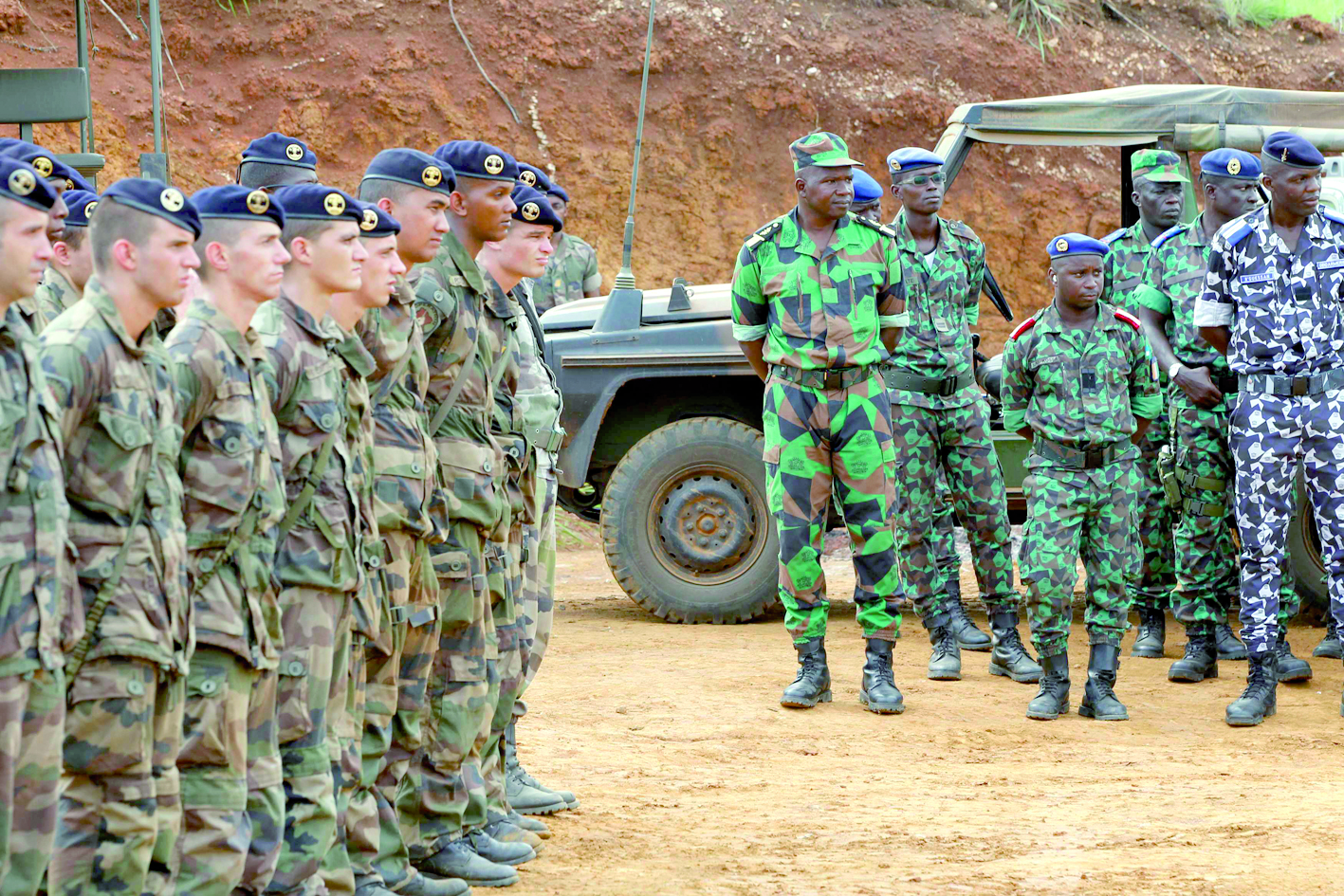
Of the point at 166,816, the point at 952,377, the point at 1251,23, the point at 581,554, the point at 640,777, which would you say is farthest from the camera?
the point at 1251,23

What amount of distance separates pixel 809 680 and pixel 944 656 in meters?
0.91

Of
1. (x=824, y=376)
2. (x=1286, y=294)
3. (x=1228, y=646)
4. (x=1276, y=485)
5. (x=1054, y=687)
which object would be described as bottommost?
(x=1228, y=646)

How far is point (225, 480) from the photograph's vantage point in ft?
11.4

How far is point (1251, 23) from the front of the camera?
17359 mm

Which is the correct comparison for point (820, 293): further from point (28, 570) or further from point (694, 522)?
point (28, 570)

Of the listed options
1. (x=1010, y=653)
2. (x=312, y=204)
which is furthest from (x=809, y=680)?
(x=312, y=204)

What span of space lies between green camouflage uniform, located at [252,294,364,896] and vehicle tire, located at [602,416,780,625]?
16.1 feet

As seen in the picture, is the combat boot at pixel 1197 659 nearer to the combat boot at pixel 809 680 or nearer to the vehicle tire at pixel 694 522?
the combat boot at pixel 809 680

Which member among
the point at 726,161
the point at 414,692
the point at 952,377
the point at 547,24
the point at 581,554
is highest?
the point at 547,24

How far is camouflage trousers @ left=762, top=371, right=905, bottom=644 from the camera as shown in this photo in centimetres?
654

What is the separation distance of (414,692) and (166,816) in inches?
41.0

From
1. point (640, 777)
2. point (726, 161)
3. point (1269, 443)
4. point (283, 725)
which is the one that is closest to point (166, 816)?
point (283, 725)

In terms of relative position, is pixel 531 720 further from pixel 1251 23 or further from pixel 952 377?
pixel 1251 23

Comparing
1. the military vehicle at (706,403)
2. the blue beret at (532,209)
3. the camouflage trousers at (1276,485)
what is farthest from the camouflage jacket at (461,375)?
the military vehicle at (706,403)
